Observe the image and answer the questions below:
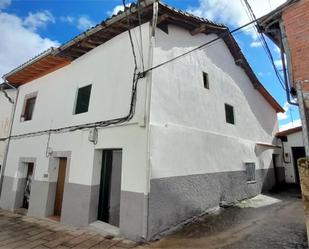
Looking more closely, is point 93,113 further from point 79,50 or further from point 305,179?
point 305,179

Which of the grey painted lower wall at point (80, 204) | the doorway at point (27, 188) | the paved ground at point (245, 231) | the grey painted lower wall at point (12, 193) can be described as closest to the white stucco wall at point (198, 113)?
the paved ground at point (245, 231)

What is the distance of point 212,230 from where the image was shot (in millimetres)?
5660

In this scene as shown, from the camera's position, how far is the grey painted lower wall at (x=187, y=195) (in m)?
5.24

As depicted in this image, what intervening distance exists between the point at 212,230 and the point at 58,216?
5.48 meters

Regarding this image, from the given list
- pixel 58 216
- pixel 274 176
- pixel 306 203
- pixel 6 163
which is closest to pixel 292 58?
pixel 306 203

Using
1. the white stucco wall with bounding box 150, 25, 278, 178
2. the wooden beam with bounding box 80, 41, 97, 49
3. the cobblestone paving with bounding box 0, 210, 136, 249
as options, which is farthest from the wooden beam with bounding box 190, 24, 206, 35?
the cobblestone paving with bounding box 0, 210, 136, 249

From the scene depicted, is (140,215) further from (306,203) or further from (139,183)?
(306,203)

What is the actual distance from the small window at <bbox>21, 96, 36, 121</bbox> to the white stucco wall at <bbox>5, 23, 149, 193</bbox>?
49 centimetres

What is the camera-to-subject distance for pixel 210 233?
545 centimetres

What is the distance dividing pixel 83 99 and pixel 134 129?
3.03 m

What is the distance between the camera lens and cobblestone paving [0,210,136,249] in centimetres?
502

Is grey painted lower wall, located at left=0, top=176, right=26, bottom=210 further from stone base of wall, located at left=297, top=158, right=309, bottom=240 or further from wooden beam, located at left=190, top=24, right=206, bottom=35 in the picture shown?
stone base of wall, located at left=297, top=158, right=309, bottom=240

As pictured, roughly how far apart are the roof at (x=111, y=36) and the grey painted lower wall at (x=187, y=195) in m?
4.02

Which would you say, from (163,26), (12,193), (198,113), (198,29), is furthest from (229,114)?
(12,193)
